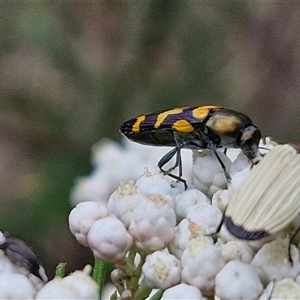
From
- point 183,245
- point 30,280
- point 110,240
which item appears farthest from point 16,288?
point 183,245

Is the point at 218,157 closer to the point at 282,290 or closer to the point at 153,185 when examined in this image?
the point at 153,185

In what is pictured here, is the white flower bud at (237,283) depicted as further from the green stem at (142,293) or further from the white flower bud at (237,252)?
the green stem at (142,293)

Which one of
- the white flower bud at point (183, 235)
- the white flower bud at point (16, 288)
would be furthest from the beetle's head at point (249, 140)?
the white flower bud at point (16, 288)

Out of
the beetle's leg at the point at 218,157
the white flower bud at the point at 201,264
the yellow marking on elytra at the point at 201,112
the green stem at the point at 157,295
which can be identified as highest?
the yellow marking on elytra at the point at 201,112

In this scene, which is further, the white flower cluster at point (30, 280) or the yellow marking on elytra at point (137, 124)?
the yellow marking on elytra at point (137, 124)

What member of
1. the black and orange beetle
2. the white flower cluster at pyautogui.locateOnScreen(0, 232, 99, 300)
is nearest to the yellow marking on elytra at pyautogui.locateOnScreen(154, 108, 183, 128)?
the black and orange beetle

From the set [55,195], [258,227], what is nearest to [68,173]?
[55,195]
